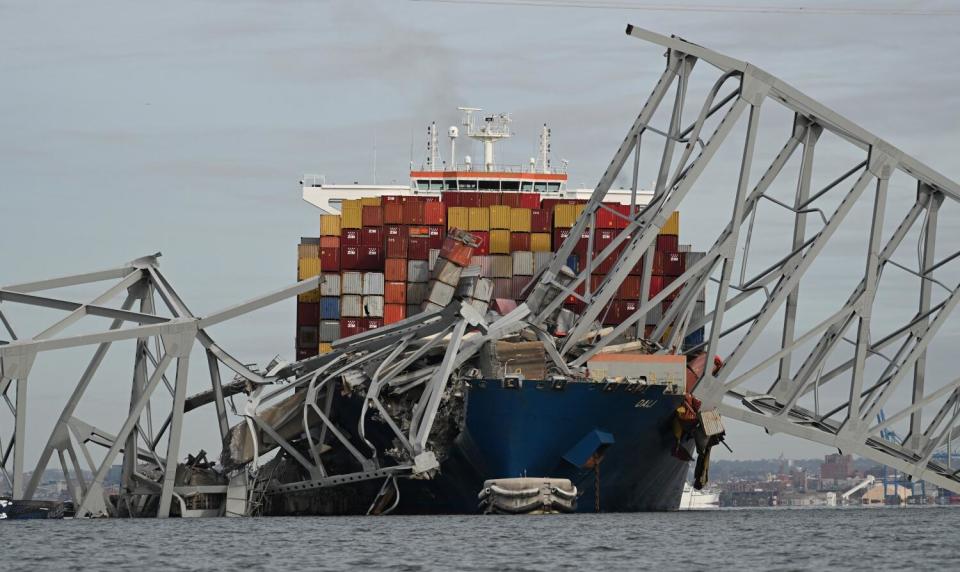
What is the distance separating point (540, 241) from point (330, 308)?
883 centimetres

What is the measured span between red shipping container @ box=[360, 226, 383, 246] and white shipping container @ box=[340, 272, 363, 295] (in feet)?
5.93

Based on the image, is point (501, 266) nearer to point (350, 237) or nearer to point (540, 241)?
point (540, 241)

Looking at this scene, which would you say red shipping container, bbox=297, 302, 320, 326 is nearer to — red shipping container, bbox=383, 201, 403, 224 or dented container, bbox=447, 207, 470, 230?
red shipping container, bbox=383, 201, 403, 224

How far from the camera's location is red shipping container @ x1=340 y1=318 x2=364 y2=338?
66375 mm

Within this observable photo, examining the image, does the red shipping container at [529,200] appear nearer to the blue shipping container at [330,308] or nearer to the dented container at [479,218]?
the dented container at [479,218]

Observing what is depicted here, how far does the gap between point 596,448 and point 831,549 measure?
12222 millimetres

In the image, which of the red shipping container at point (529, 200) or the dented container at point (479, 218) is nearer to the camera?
the dented container at point (479, 218)

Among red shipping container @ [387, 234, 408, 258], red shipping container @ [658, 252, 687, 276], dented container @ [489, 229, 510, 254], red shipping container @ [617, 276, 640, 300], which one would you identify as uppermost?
dented container @ [489, 229, 510, 254]

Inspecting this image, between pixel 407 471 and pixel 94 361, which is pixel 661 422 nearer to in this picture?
pixel 407 471

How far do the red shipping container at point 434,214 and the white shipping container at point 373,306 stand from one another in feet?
13.2

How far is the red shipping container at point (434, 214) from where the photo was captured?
2704 inches

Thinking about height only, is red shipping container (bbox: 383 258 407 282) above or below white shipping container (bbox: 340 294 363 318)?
above

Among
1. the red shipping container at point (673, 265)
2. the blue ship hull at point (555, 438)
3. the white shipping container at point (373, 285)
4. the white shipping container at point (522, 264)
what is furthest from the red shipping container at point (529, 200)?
the blue ship hull at point (555, 438)

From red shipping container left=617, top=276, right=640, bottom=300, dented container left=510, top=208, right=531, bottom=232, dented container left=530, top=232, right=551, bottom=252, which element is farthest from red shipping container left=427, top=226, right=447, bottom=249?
red shipping container left=617, top=276, right=640, bottom=300
